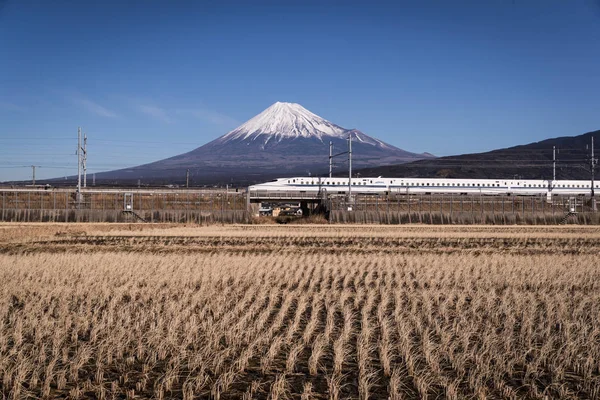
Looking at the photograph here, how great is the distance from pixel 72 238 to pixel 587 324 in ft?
77.7

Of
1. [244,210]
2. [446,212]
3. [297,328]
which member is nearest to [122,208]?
[244,210]

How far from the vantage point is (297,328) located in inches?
406

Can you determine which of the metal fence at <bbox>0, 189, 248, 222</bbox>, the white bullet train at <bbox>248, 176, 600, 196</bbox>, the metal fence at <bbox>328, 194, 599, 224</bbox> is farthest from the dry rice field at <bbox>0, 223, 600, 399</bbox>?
the white bullet train at <bbox>248, 176, 600, 196</bbox>

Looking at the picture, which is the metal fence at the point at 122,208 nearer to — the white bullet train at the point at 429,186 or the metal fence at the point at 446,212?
the metal fence at the point at 446,212

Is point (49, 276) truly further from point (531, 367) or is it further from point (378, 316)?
point (531, 367)

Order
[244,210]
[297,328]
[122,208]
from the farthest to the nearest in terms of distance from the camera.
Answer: [244,210] < [122,208] < [297,328]

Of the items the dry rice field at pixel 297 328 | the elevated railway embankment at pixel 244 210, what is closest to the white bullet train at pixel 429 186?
the elevated railway embankment at pixel 244 210

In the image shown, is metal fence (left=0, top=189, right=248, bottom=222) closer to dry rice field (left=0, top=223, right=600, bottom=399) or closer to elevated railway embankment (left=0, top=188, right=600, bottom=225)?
elevated railway embankment (left=0, top=188, right=600, bottom=225)

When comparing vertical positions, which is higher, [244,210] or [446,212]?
[244,210]

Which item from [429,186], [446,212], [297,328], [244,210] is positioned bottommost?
[297,328]

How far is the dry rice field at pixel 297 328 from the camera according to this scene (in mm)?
7500

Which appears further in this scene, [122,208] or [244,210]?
[244,210]

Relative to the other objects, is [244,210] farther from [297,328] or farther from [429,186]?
[429,186]

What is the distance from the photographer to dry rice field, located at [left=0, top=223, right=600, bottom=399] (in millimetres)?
7500
